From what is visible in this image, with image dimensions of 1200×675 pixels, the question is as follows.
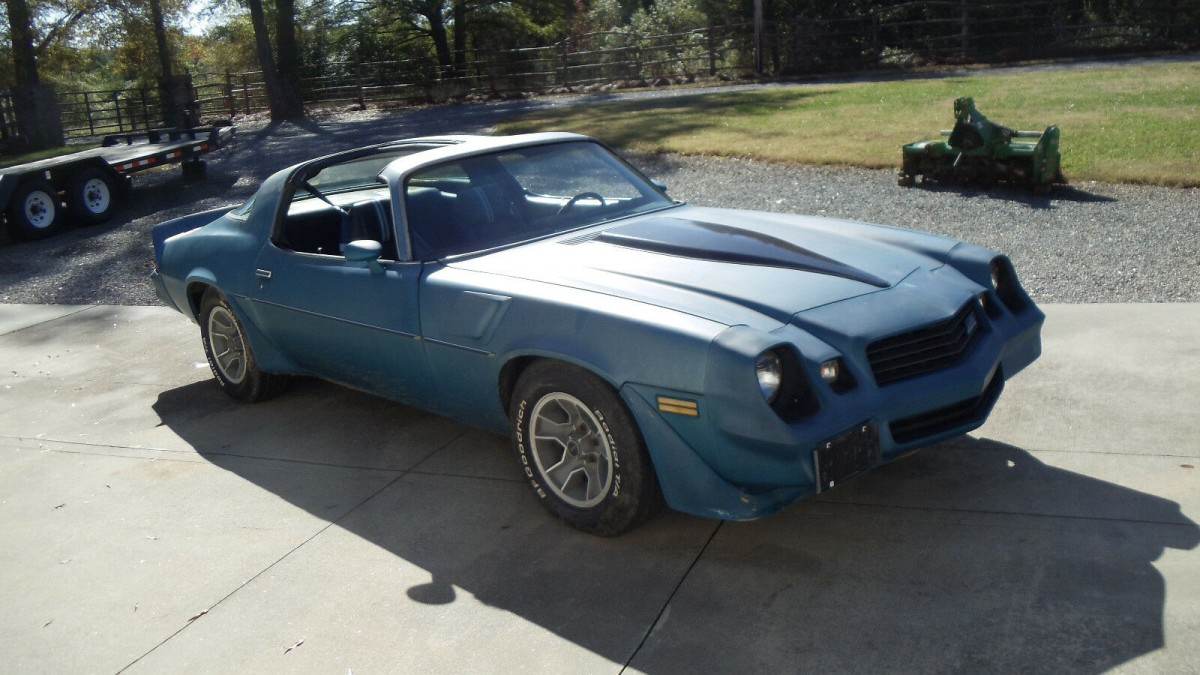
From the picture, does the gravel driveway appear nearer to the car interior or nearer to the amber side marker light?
the car interior

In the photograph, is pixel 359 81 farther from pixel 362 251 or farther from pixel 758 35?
pixel 362 251

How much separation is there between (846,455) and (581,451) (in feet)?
3.29

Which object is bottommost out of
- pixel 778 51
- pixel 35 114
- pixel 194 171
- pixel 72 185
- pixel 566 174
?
pixel 194 171

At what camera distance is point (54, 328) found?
8617mm

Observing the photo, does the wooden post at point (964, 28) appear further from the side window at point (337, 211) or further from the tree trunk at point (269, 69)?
the side window at point (337, 211)

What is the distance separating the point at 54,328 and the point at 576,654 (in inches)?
265

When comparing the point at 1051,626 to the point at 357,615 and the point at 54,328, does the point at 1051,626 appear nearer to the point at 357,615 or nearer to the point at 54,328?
the point at 357,615

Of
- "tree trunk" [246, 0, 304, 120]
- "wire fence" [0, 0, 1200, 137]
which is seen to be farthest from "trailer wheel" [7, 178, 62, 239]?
"wire fence" [0, 0, 1200, 137]

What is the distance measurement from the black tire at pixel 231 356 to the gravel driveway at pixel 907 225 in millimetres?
3481

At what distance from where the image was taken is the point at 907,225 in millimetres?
9461

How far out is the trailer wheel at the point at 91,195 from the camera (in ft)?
45.4

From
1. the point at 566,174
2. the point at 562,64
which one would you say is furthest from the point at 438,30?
the point at 566,174

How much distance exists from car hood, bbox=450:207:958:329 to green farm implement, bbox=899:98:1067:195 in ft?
19.1

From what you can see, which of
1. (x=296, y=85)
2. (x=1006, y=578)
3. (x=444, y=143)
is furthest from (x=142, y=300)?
(x=296, y=85)
